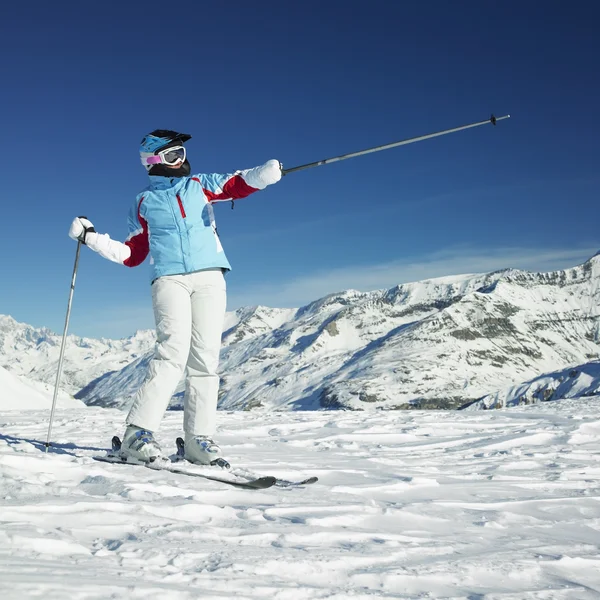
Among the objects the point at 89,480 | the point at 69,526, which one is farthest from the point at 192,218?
the point at 69,526

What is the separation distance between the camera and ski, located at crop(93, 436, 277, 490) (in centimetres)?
450

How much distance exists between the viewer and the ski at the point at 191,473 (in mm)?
4504

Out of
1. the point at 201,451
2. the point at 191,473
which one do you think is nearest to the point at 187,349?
the point at 201,451

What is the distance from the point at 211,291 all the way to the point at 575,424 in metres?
6.73

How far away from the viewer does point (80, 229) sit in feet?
20.2

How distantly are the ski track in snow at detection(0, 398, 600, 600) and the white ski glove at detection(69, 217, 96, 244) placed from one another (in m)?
2.30

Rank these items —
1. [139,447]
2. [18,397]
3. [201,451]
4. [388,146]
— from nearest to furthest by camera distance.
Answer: [139,447] → [201,451] → [388,146] → [18,397]

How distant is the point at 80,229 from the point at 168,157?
1.25m

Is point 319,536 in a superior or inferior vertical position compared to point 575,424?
inferior

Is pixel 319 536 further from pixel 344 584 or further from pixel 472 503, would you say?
pixel 472 503

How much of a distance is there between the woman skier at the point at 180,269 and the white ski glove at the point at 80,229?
0.01 meters

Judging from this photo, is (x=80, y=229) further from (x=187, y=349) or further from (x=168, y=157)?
(x=187, y=349)

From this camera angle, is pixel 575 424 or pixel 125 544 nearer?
pixel 125 544

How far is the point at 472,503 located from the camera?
4348mm
